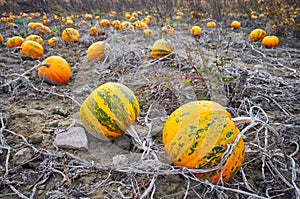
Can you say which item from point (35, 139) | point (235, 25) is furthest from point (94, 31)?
point (35, 139)

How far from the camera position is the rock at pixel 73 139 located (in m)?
2.33

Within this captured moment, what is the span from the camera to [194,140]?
1782mm

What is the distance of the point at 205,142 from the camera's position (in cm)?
177

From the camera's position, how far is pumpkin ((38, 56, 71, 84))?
3688mm

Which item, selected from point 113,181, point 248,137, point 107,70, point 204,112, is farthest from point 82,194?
point 107,70

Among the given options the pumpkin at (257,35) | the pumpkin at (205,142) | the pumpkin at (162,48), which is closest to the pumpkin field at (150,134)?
the pumpkin at (205,142)

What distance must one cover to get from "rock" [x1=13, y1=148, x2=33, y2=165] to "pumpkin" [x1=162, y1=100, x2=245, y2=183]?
1.29 m

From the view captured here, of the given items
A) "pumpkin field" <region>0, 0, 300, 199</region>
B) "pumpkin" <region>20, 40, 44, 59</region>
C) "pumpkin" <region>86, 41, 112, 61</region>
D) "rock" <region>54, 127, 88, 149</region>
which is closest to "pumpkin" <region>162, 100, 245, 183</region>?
"pumpkin field" <region>0, 0, 300, 199</region>

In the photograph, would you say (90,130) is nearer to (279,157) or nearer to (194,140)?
(194,140)

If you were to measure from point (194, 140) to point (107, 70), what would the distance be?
2.72 metres

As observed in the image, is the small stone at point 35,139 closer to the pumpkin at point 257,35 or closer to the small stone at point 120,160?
the small stone at point 120,160

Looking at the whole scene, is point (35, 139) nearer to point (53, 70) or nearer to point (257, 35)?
point (53, 70)

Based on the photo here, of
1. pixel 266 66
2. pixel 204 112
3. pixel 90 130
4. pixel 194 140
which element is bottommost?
pixel 266 66

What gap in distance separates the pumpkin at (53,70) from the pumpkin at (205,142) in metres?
2.46
